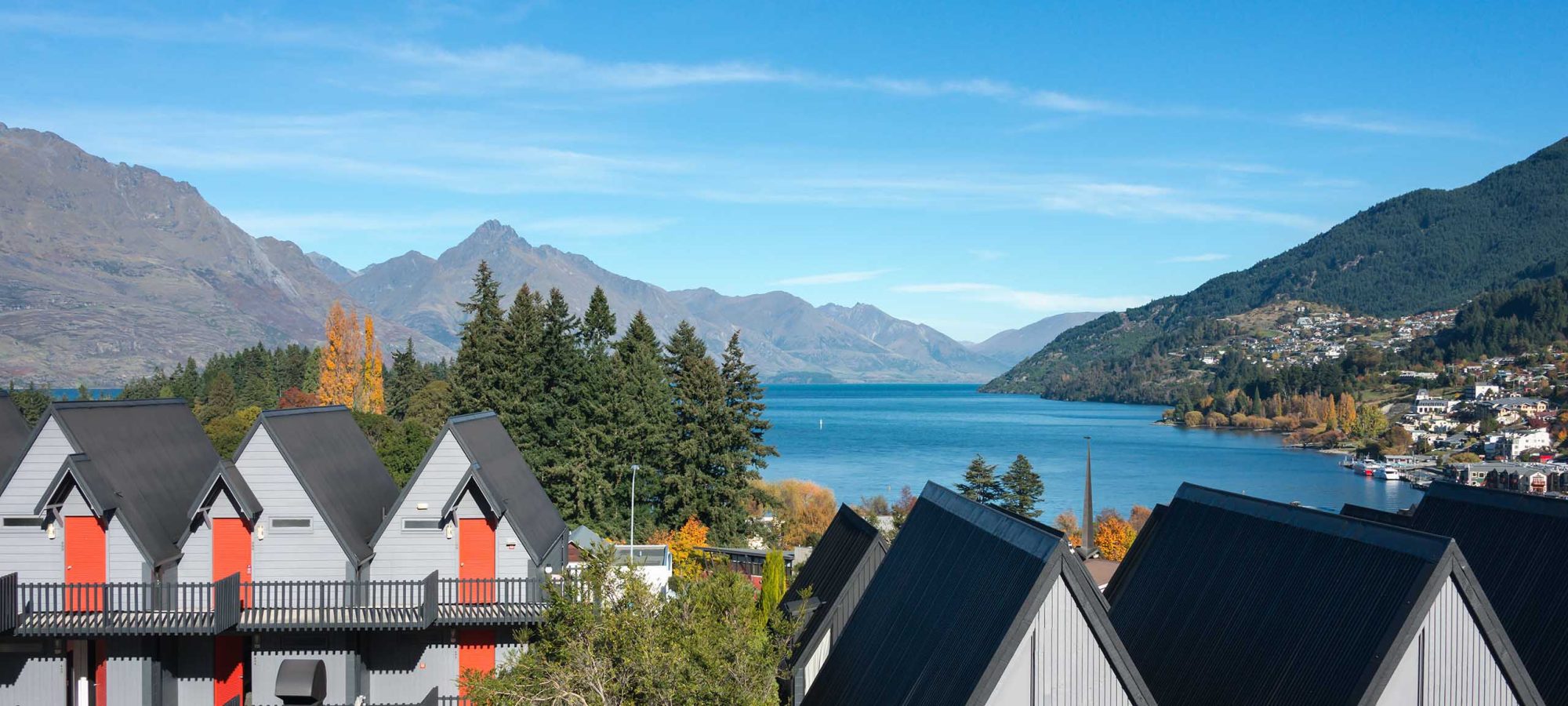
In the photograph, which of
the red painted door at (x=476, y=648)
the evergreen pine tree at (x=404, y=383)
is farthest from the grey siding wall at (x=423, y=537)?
the evergreen pine tree at (x=404, y=383)

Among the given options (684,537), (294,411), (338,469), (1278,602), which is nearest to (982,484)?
(684,537)

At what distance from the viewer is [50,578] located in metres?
23.8

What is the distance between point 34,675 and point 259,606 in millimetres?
5028

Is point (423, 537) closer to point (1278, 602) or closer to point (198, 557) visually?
point (198, 557)

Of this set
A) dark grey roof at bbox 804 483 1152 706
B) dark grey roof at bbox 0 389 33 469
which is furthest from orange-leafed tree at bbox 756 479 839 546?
dark grey roof at bbox 804 483 1152 706

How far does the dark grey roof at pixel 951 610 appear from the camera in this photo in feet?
40.4

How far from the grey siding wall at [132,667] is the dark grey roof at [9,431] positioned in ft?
17.3

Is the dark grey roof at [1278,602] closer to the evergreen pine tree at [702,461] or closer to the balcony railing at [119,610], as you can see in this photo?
the balcony railing at [119,610]

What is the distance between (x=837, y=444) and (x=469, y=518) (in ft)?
516

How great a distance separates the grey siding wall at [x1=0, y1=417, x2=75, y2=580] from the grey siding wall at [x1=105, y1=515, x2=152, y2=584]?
3.30ft

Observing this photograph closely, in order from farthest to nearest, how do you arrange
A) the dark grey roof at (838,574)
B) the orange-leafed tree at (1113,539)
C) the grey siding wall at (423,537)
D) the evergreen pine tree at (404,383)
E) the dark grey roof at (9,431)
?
the evergreen pine tree at (404,383) → the orange-leafed tree at (1113,539) → the dark grey roof at (9,431) → the grey siding wall at (423,537) → the dark grey roof at (838,574)

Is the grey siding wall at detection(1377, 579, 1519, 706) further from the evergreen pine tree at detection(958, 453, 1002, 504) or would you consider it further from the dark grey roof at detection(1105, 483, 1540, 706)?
the evergreen pine tree at detection(958, 453, 1002, 504)

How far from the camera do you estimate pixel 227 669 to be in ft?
82.1

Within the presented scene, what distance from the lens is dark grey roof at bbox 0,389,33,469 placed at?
25906 millimetres
